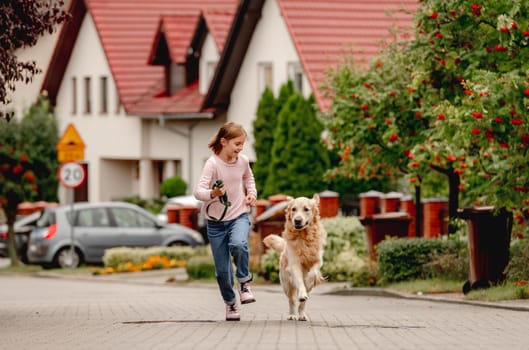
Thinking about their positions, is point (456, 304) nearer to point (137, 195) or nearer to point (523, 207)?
point (523, 207)

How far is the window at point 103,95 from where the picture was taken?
5406 cm

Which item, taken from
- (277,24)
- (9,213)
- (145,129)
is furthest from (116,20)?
(9,213)

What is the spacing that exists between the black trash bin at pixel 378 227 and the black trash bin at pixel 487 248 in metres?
5.26

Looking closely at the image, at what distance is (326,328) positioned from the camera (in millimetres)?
13211

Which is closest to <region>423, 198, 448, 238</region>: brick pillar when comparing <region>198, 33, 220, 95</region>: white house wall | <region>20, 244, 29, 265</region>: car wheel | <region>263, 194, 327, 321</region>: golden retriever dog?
<region>20, 244, 29, 265</region>: car wheel

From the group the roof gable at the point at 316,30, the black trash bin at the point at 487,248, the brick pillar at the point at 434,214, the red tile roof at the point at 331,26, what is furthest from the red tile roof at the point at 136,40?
the black trash bin at the point at 487,248

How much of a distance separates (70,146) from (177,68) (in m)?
14.5

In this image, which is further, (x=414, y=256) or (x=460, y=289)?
(x=414, y=256)

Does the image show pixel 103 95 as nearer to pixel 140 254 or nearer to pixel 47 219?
pixel 47 219

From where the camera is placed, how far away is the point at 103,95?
5441 cm

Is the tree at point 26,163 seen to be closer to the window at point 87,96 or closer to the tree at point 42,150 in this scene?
the tree at point 42,150

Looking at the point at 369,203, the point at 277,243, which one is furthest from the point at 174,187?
the point at 277,243

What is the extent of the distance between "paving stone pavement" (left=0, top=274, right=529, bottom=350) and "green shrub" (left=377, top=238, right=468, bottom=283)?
0.80 meters

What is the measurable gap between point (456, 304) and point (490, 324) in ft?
14.8
